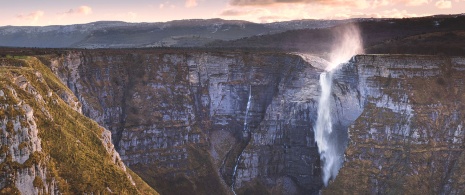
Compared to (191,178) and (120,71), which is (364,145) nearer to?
(191,178)

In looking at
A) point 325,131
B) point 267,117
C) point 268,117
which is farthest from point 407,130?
A: point 267,117

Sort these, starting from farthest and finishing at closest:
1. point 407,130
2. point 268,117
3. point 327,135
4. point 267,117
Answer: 1. point 267,117
2. point 268,117
3. point 327,135
4. point 407,130

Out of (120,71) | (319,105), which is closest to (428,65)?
(319,105)

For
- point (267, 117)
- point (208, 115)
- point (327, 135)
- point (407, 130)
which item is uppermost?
point (407, 130)

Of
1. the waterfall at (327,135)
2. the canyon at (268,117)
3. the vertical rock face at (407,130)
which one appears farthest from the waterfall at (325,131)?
the vertical rock face at (407,130)

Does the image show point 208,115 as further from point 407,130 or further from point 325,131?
point 407,130

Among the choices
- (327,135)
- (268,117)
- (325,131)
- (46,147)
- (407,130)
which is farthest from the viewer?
(268,117)

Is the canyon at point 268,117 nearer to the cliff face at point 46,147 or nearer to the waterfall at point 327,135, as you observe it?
the waterfall at point 327,135
